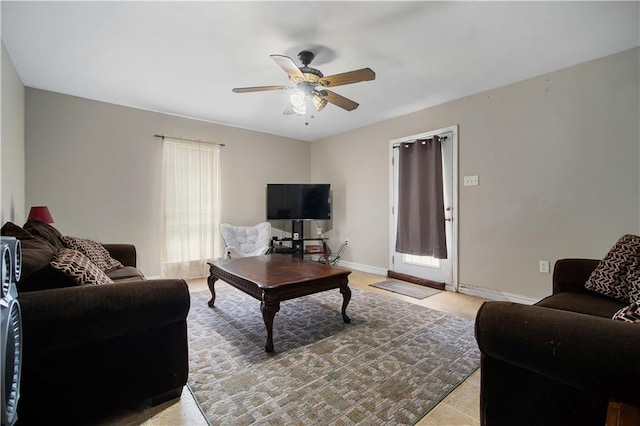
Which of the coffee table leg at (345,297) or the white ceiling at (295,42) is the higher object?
the white ceiling at (295,42)

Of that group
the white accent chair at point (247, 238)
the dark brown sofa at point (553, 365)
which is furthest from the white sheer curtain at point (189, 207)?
the dark brown sofa at point (553, 365)

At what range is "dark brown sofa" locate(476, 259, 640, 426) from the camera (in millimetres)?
850

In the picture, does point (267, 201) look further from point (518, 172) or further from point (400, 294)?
point (518, 172)

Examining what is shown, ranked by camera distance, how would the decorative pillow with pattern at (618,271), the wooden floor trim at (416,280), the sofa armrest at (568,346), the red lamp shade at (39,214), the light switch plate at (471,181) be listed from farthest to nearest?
the wooden floor trim at (416,280), the light switch plate at (471,181), the red lamp shade at (39,214), the decorative pillow with pattern at (618,271), the sofa armrest at (568,346)

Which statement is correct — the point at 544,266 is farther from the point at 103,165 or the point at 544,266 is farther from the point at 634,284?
the point at 103,165

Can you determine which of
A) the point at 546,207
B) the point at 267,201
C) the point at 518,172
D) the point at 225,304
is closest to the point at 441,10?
the point at 518,172

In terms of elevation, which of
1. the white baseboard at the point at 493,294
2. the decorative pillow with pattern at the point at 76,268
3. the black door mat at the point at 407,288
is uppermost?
the decorative pillow with pattern at the point at 76,268

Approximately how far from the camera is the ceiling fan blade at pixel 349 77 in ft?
7.09

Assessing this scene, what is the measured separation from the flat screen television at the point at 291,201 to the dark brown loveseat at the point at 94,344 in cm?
349

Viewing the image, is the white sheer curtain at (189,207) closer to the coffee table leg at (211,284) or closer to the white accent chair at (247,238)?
the white accent chair at (247,238)

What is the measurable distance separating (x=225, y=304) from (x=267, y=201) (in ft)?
7.65

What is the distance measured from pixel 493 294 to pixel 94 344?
3762mm

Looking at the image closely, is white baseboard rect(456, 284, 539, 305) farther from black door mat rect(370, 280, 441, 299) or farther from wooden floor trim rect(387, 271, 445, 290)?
black door mat rect(370, 280, 441, 299)

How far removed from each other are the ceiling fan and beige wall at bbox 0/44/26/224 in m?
1.97
